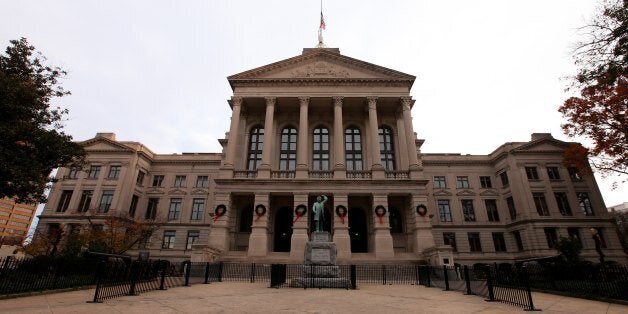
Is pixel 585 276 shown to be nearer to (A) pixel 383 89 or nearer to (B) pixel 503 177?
(A) pixel 383 89

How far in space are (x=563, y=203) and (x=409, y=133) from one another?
22.7 metres

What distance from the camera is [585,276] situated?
13430mm

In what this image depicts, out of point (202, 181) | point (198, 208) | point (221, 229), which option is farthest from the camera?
point (202, 181)

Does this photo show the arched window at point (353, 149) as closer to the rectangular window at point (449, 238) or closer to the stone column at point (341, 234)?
the stone column at point (341, 234)

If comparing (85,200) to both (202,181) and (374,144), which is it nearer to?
(202,181)

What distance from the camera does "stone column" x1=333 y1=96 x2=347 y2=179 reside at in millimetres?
28391

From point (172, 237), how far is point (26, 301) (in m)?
34.3

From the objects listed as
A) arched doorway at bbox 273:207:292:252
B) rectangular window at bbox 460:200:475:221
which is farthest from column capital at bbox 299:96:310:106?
rectangular window at bbox 460:200:475:221

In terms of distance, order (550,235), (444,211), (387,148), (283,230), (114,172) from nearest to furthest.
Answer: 1. (283,230)
2. (387,148)
3. (550,235)
4. (444,211)
5. (114,172)

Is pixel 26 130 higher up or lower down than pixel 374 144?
lower down

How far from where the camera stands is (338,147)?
2984 centimetres

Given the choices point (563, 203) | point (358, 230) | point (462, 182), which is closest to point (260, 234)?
point (358, 230)

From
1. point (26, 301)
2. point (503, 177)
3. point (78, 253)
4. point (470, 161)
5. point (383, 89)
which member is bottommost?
point (26, 301)

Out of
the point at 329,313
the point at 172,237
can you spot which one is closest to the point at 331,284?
the point at 329,313
